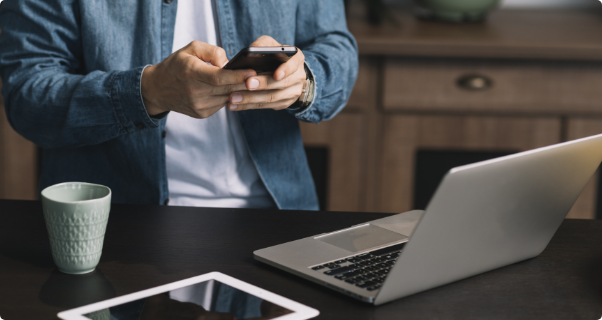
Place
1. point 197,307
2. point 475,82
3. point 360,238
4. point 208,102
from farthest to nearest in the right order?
point 475,82, point 208,102, point 360,238, point 197,307

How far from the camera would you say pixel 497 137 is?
194cm

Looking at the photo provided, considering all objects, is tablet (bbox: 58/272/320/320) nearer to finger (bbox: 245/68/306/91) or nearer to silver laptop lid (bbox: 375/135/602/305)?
silver laptop lid (bbox: 375/135/602/305)

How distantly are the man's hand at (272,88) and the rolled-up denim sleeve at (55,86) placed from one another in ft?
0.52

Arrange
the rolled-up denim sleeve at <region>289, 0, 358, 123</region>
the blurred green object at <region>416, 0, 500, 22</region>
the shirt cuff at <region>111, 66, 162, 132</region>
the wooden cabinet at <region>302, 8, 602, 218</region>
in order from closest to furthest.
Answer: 1. the shirt cuff at <region>111, 66, 162, 132</region>
2. the rolled-up denim sleeve at <region>289, 0, 358, 123</region>
3. the wooden cabinet at <region>302, 8, 602, 218</region>
4. the blurred green object at <region>416, 0, 500, 22</region>

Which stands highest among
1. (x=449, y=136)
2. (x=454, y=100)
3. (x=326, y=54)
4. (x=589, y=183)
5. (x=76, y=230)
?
(x=326, y=54)

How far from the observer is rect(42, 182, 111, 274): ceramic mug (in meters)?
0.67

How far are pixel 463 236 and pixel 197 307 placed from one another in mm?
257

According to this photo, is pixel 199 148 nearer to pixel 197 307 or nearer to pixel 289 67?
pixel 289 67

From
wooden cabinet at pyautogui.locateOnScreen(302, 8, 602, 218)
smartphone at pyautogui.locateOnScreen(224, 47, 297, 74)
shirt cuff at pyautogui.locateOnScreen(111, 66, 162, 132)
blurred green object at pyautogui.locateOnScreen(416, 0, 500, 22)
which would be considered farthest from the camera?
blurred green object at pyautogui.locateOnScreen(416, 0, 500, 22)

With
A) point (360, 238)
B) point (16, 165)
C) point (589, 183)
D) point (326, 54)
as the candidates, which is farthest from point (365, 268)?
point (16, 165)

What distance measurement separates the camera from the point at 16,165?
6.56ft

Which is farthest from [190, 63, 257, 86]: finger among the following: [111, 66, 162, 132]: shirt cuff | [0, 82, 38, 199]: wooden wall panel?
[0, 82, 38, 199]: wooden wall panel

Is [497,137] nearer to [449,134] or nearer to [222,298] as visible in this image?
[449,134]

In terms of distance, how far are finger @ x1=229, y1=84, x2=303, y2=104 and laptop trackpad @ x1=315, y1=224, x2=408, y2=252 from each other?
0.21 metres
